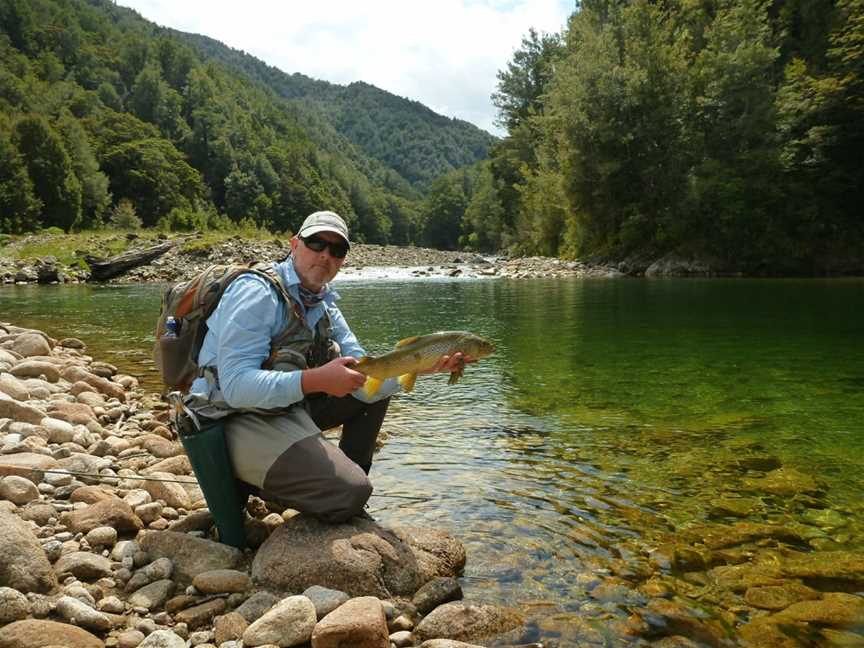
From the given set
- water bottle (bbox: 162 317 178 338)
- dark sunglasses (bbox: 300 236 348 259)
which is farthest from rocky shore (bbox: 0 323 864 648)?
dark sunglasses (bbox: 300 236 348 259)

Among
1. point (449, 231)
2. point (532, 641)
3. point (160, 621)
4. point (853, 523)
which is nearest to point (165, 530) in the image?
point (160, 621)

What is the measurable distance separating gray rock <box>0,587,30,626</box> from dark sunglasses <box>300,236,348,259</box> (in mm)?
2388

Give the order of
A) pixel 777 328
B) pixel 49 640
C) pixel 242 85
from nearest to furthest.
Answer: pixel 49 640 → pixel 777 328 → pixel 242 85

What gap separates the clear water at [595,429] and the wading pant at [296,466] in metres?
0.98

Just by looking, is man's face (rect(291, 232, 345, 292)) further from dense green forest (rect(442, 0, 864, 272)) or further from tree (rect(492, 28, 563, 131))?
tree (rect(492, 28, 563, 131))

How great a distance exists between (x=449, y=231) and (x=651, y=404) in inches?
5224

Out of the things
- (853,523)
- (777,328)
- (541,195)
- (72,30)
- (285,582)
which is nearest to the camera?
(285,582)

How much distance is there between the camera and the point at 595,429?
7.74 meters

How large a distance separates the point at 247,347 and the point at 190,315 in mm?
556

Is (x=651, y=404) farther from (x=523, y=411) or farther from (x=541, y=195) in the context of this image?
(x=541, y=195)

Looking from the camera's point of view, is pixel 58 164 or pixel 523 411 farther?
pixel 58 164

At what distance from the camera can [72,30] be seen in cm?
12825

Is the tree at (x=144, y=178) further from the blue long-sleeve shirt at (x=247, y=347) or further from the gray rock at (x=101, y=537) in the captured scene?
the blue long-sleeve shirt at (x=247, y=347)

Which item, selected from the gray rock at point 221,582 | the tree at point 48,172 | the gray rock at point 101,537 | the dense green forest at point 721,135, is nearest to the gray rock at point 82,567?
the gray rock at point 101,537
